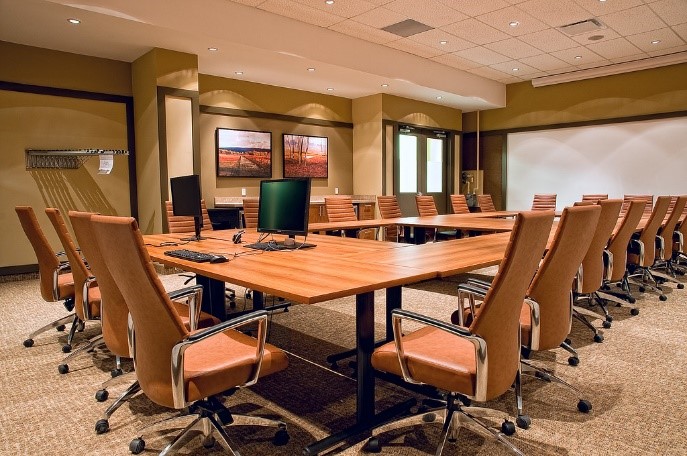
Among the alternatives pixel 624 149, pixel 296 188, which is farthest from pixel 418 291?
pixel 624 149

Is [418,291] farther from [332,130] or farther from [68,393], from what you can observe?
[332,130]

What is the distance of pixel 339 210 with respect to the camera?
20.9 feet

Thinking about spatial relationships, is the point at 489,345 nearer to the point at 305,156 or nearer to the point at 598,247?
the point at 598,247

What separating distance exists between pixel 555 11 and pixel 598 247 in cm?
448

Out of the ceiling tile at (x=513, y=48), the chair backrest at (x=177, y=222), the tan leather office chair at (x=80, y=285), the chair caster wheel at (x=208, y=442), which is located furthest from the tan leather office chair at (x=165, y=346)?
the ceiling tile at (x=513, y=48)

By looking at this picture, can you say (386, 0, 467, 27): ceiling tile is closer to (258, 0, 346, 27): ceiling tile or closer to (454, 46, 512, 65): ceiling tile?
(258, 0, 346, 27): ceiling tile

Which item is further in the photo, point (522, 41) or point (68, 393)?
point (522, 41)

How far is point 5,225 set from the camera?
6.22m

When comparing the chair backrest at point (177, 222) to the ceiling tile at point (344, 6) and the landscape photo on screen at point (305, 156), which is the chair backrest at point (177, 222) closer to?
the ceiling tile at point (344, 6)

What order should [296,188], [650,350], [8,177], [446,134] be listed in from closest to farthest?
[296,188], [650,350], [8,177], [446,134]

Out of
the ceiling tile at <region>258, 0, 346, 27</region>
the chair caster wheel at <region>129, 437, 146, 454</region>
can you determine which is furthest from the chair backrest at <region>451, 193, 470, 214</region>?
the chair caster wheel at <region>129, 437, 146, 454</region>

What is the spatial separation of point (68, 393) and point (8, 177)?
462 centimetres

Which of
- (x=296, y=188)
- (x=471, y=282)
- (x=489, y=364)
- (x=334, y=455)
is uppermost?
(x=296, y=188)

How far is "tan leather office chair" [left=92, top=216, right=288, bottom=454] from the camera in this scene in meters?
1.63
